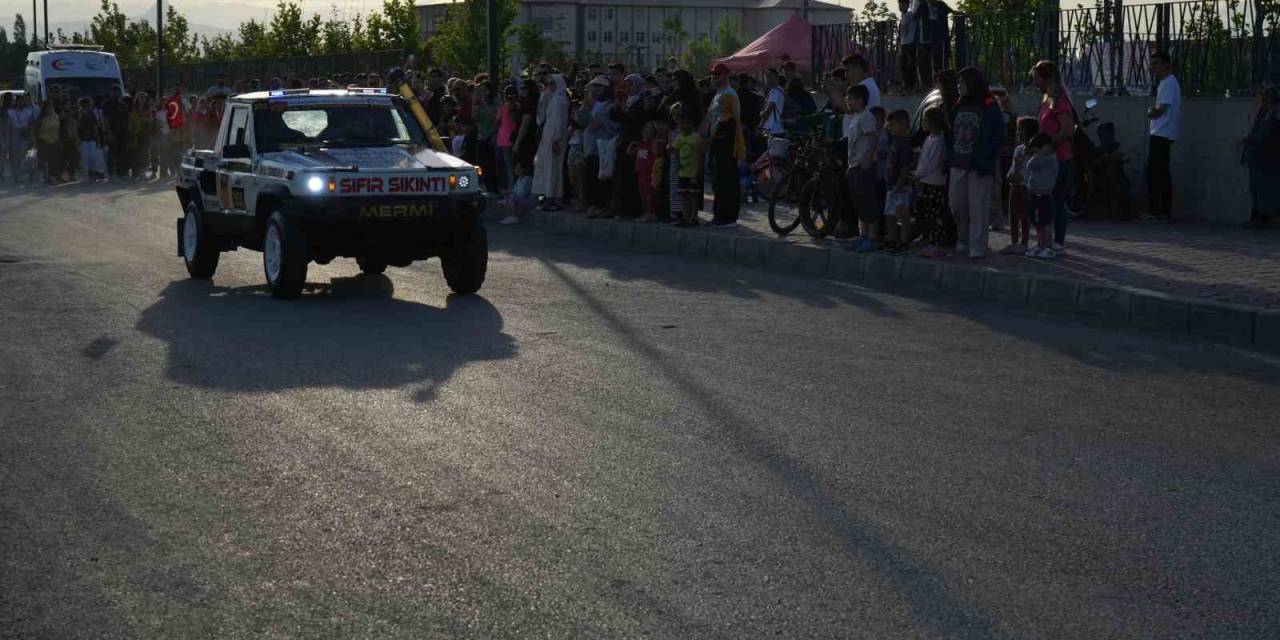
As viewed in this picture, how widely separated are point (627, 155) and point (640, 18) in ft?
566

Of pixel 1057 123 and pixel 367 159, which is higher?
pixel 1057 123

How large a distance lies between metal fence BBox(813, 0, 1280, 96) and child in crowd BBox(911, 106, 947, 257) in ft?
18.9

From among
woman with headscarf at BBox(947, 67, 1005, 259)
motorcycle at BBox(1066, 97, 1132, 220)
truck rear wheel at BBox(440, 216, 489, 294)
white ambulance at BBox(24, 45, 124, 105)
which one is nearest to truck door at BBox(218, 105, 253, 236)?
truck rear wheel at BBox(440, 216, 489, 294)

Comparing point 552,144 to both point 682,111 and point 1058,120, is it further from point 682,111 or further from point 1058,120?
point 1058,120

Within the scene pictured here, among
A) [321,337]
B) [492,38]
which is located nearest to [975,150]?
[321,337]

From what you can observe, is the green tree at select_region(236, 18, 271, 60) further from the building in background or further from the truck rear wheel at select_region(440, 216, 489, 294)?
the building in background

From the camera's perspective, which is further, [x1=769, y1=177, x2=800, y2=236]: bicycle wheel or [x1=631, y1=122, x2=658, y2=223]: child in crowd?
[x1=631, y1=122, x2=658, y2=223]: child in crowd

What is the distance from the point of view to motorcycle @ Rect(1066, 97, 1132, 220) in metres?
19.2

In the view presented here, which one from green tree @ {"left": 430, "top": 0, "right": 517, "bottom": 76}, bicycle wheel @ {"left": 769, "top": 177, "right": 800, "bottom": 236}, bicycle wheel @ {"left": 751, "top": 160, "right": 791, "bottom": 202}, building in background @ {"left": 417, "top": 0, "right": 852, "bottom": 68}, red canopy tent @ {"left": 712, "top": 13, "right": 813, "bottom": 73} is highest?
building in background @ {"left": 417, "top": 0, "right": 852, "bottom": 68}

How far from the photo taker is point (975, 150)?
46.0 ft

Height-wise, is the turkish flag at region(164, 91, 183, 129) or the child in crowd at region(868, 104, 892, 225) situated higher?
the turkish flag at region(164, 91, 183, 129)

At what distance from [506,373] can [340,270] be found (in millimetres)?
6543

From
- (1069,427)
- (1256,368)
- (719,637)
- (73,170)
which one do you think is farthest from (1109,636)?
(73,170)

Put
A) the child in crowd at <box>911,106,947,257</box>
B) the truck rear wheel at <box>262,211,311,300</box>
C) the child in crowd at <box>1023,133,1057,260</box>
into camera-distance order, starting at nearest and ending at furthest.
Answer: the truck rear wheel at <box>262,211,311,300</box> → the child in crowd at <box>1023,133,1057,260</box> → the child in crowd at <box>911,106,947,257</box>
